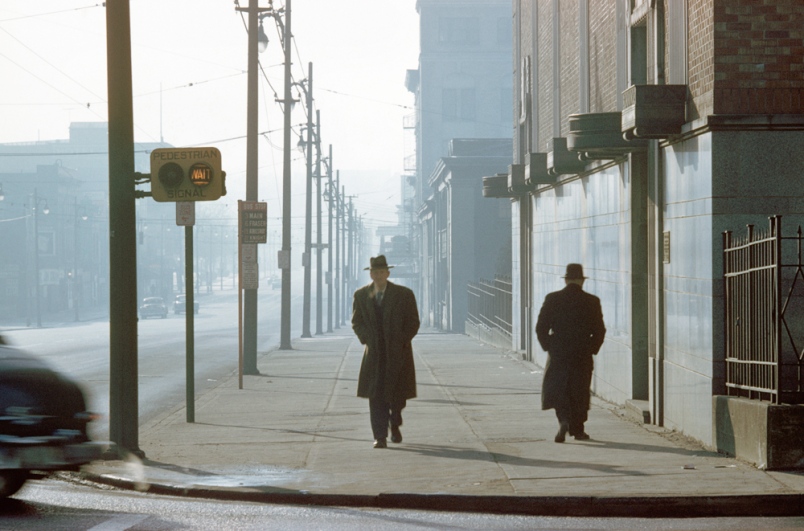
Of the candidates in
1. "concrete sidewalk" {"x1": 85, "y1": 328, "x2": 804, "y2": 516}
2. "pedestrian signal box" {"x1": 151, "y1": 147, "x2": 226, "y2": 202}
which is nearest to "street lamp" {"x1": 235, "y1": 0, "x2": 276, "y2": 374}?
"concrete sidewalk" {"x1": 85, "y1": 328, "x2": 804, "y2": 516}

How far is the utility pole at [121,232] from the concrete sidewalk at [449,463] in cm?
50

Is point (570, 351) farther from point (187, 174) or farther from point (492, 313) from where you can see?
point (492, 313)

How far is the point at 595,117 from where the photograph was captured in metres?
13.4

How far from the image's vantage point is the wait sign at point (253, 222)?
19281 mm

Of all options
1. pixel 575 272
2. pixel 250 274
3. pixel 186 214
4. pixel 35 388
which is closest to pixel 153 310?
pixel 250 274

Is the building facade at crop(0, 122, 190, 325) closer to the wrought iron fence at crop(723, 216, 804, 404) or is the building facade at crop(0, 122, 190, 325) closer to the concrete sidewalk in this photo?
the concrete sidewalk

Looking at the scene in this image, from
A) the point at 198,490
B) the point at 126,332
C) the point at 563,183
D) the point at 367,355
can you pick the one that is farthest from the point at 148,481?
the point at 563,183

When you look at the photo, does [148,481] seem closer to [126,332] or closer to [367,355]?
[126,332]

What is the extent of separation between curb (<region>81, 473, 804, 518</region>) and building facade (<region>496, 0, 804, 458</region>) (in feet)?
7.70

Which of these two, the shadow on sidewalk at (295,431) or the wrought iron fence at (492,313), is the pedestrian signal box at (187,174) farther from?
the wrought iron fence at (492,313)

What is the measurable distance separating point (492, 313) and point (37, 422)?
26.8 metres

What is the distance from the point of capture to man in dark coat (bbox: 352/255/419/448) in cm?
1137

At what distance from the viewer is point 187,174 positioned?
12.2 metres

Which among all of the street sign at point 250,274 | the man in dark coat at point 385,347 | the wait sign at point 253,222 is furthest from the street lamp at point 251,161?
the man in dark coat at point 385,347
